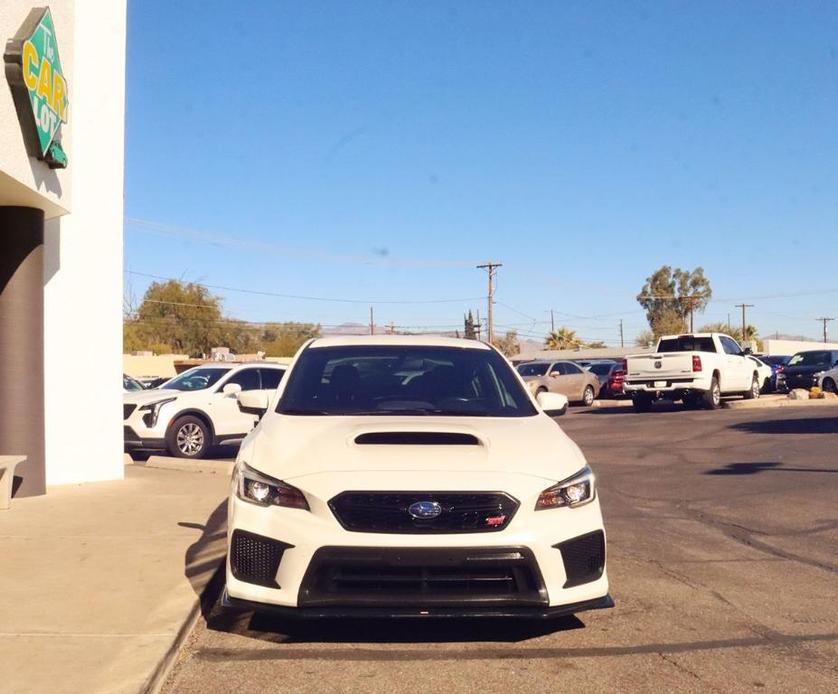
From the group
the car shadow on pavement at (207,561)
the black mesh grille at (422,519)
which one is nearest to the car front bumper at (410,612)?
the black mesh grille at (422,519)

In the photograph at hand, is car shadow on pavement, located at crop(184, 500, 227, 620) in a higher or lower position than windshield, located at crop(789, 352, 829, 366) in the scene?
lower

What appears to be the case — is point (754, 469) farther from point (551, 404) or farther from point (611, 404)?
point (611, 404)

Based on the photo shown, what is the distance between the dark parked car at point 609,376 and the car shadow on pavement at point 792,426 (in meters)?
12.2

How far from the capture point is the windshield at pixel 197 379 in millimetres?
16438

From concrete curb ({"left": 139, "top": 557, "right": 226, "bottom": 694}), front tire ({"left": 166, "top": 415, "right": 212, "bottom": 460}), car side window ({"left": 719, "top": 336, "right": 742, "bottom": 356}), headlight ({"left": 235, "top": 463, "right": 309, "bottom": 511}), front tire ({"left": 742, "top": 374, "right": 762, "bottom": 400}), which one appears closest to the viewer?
concrete curb ({"left": 139, "top": 557, "right": 226, "bottom": 694})

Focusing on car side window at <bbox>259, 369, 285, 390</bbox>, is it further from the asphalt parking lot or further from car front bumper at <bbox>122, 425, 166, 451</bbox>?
the asphalt parking lot

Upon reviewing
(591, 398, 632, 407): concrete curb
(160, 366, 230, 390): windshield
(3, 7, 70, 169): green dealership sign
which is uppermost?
(3, 7, 70, 169): green dealership sign

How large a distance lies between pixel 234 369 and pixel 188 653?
11583mm

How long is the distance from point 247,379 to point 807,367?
23132 millimetres

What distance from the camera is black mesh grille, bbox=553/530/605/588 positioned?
5047 millimetres

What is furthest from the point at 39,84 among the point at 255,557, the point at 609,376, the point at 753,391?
the point at 609,376

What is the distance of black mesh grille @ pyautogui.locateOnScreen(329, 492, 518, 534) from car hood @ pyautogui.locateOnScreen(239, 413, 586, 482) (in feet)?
0.51

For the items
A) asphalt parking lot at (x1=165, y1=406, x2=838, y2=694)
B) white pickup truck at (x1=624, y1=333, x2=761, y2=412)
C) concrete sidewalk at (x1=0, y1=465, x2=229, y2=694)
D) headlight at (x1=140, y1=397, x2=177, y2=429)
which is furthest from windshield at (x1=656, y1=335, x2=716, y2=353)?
concrete sidewalk at (x1=0, y1=465, x2=229, y2=694)

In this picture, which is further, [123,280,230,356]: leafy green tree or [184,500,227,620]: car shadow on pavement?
[123,280,230,356]: leafy green tree
